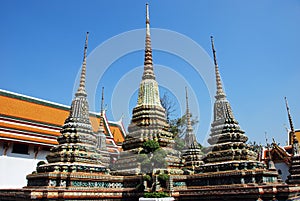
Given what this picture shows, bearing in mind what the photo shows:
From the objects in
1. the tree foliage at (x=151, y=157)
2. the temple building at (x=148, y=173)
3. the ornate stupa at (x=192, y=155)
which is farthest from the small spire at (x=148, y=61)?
the ornate stupa at (x=192, y=155)

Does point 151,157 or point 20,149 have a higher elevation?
point 20,149

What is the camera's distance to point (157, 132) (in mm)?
14000

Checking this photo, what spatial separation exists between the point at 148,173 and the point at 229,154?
4020mm

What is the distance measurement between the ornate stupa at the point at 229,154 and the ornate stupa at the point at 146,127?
2.10 metres

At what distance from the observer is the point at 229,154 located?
12.4 metres

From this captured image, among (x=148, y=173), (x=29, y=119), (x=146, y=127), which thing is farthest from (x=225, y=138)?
(x=29, y=119)

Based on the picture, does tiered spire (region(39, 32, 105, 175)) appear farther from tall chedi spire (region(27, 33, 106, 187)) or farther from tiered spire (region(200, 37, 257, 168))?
tiered spire (region(200, 37, 257, 168))

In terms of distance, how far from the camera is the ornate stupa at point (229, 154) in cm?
1133

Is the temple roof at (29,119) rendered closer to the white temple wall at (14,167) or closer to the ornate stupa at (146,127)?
the white temple wall at (14,167)

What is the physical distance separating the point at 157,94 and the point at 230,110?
4.48m

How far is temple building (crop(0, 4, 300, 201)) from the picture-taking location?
10648 mm

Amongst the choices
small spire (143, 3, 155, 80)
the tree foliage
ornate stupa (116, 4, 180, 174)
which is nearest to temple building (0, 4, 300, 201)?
ornate stupa (116, 4, 180, 174)

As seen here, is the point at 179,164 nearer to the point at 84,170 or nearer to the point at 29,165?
the point at 84,170

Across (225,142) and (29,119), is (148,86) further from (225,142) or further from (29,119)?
(29,119)
